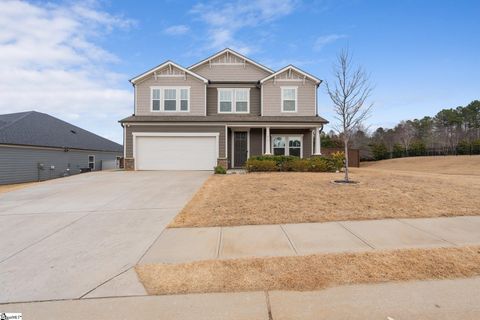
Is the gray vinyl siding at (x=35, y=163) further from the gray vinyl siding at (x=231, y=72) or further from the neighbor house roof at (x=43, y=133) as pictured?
the gray vinyl siding at (x=231, y=72)

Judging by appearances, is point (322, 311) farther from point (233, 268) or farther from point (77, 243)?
point (77, 243)

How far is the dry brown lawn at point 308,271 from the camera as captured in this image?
11.3 ft

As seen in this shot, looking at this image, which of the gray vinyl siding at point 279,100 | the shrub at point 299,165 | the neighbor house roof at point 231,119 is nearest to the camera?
the shrub at point 299,165

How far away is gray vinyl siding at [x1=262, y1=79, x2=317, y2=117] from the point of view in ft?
59.3

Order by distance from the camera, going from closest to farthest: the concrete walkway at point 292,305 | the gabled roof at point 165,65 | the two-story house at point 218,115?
1. the concrete walkway at point 292,305
2. the two-story house at point 218,115
3. the gabled roof at point 165,65

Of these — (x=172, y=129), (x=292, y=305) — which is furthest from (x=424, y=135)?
(x=292, y=305)

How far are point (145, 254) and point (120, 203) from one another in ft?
13.9

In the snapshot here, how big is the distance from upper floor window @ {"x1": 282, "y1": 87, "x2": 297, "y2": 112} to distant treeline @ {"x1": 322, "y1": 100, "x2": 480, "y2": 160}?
22.6 metres

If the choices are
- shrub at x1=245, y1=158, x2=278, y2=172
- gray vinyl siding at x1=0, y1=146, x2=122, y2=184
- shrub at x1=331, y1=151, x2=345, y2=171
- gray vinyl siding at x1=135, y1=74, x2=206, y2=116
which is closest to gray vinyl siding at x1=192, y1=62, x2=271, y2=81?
gray vinyl siding at x1=135, y1=74, x2=206, y2=116

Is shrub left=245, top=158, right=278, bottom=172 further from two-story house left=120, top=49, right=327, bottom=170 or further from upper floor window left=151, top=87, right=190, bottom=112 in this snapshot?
upper floor window left=151, top=87, right=190, bottom=112

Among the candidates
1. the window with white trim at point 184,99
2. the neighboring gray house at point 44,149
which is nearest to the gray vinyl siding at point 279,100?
the window with white trim at point 184,99

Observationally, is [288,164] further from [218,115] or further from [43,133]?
[43,133]

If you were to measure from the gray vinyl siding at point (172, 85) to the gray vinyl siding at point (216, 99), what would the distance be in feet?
2.25

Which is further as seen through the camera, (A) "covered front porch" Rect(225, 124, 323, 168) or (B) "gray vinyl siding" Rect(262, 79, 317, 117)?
(A) "covered front porch" Rect(225, 124, 323, 168)
